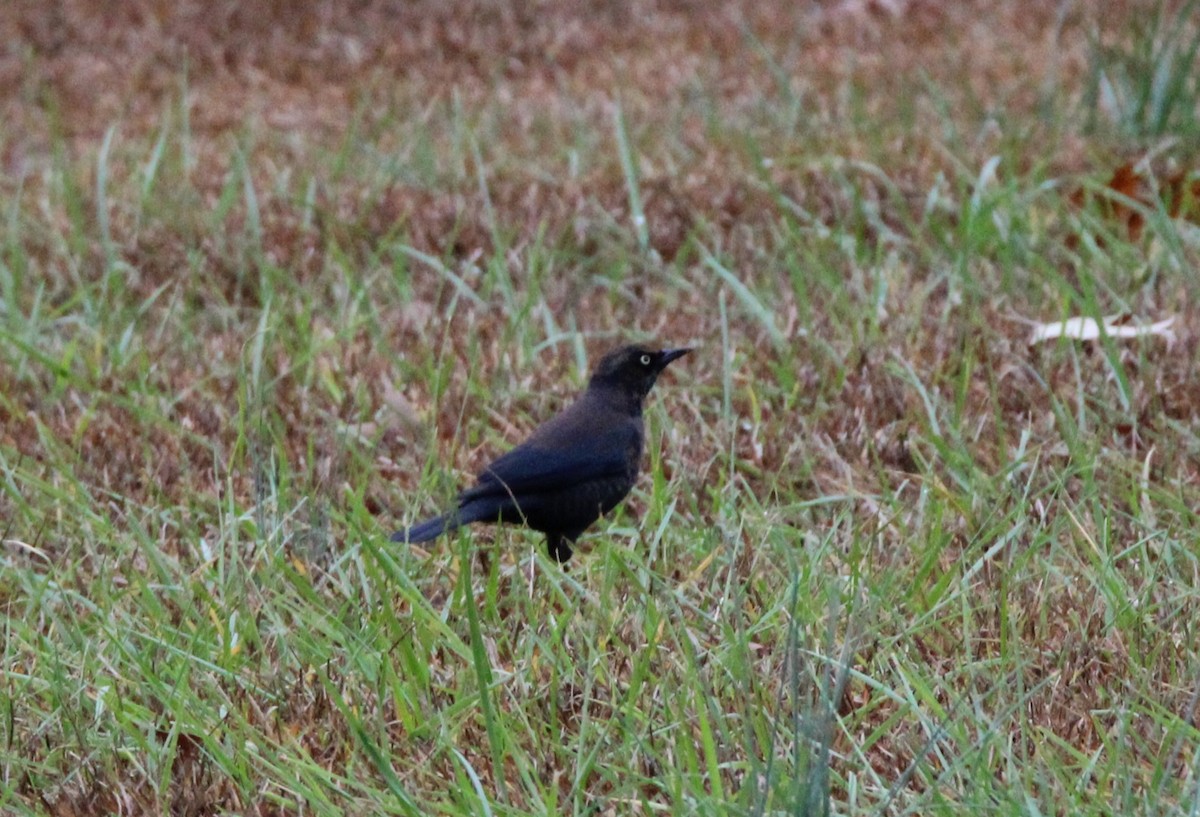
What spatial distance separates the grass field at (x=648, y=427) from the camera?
2.90 metres

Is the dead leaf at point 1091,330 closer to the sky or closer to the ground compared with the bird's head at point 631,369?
closer to the ground

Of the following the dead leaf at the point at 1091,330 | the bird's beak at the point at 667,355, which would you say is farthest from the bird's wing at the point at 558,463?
the dead leaf at the point at 1091,330

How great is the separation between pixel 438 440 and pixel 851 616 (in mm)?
1730

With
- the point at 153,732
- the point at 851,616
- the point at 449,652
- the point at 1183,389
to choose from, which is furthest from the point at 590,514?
the point at 1183,389

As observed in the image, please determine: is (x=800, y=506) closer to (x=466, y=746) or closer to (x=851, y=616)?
(x=851, y=616)

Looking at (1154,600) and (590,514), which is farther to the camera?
(590,514)

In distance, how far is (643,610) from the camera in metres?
3.33

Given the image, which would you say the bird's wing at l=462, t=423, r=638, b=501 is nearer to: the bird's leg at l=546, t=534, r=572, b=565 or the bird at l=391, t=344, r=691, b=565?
the bird at l=391, t=344, r=691, b=565

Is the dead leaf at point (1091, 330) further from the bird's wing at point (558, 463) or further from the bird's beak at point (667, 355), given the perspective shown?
the bird's wing at point (558, 463)

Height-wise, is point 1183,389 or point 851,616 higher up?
point 851,616

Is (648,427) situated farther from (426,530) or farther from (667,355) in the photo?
(426,530)

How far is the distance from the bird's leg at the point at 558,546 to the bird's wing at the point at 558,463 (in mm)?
161

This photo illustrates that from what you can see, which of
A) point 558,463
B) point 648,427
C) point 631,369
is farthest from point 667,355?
point 558,463

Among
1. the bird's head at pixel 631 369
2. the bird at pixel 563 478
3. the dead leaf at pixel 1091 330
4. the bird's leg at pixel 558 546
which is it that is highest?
the bird's head at pixel 631 369
